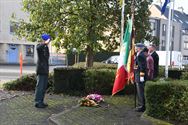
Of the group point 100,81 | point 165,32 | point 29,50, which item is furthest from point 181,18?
point 100,81

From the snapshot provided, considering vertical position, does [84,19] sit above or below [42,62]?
above

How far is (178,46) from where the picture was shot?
87.0m

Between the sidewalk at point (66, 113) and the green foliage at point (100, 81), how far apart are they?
117cm

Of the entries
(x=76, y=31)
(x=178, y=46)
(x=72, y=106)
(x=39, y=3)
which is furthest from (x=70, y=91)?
(x=178, y=46)

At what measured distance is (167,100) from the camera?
957 centimetres

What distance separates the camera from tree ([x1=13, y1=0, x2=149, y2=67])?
1744cm

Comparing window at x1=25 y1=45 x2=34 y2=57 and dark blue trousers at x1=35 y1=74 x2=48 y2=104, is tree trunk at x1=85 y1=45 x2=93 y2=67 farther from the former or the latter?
window at x1=25 y1=45 x2=34 y2=57

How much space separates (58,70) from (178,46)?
246 feet

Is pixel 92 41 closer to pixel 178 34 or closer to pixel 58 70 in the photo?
pixel 58 70

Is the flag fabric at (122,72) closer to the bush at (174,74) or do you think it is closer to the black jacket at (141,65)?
the black jacket at (141,65)

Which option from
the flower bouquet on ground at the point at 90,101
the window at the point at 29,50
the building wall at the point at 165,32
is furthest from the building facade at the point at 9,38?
the flower bouquet on ground at the point at 90,101

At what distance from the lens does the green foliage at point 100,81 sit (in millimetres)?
13961

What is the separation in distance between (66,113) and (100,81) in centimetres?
392

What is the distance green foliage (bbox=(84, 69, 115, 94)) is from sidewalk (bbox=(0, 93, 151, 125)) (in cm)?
→ 117
